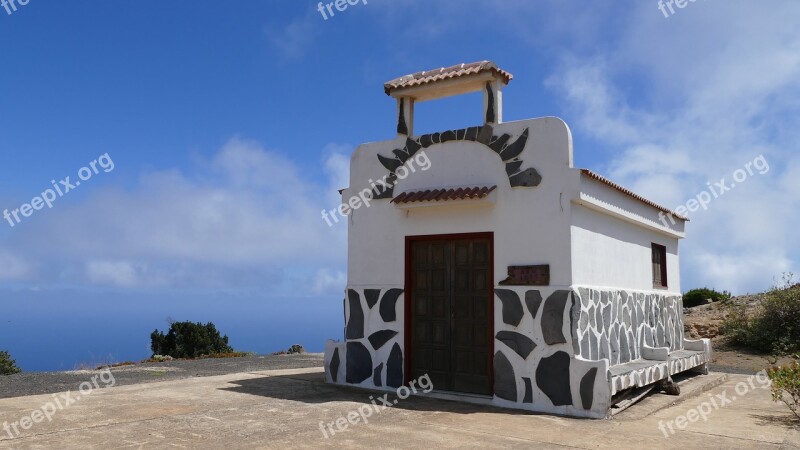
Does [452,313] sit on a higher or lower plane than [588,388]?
higher

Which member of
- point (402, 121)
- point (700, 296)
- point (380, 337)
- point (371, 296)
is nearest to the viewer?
point (380, 337)

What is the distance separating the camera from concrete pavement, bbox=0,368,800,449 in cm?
673

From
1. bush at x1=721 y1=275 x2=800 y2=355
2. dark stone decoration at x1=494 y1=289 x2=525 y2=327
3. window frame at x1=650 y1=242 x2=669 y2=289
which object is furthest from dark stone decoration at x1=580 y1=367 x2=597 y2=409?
bush at x1=721 y1=275 x2=800 y2=355

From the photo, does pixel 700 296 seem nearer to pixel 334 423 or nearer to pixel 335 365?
pixel 335 365

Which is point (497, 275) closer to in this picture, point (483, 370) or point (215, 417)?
point (483, 370)

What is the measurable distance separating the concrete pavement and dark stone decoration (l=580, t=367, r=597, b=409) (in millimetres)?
340

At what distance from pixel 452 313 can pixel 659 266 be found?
5586mm

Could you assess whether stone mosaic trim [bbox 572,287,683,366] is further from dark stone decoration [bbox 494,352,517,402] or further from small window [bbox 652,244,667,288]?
dark stone decoration [bbox 494,352,517,402]

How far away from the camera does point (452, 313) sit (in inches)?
381

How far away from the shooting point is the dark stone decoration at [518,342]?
8.97 metres

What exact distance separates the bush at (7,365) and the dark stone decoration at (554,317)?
14895 mm

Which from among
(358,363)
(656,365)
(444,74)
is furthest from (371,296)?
(656,365)

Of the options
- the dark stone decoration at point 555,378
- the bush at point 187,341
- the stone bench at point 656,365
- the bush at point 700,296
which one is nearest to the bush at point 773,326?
the stone bench at point 656,365

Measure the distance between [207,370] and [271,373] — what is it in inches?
62.3
